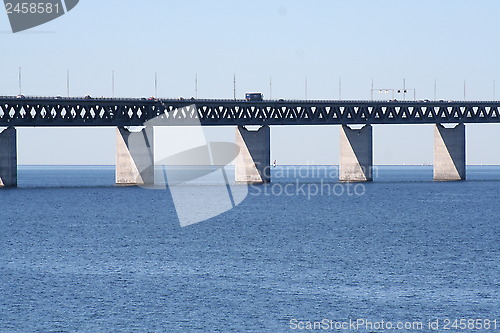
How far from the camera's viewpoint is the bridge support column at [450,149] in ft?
619

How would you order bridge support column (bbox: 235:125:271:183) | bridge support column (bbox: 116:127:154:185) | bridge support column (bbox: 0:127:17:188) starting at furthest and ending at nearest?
bridge support column (bbox: 235:125:271:183), bridge support column (bbox: 116:127:154:185), bridge support column (bbox: 0:127:17:188)

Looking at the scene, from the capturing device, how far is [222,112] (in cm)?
17550

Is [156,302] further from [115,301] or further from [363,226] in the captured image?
[363,226]

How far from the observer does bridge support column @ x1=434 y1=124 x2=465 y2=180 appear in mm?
188750

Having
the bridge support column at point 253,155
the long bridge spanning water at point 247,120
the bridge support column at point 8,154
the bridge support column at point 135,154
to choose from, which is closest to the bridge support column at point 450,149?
the long bridge spanning water at point 247,120

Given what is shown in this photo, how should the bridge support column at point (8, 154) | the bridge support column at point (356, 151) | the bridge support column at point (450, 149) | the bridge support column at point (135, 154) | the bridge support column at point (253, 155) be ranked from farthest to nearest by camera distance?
the bridge support column at point (450, 149), the bridge support column at point (356, 151), the bridge support column at point (253, 155), the bridge support column at point (135, 154), the bridge support column at point (8, 154)

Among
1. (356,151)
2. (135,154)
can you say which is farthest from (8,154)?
(356,151)

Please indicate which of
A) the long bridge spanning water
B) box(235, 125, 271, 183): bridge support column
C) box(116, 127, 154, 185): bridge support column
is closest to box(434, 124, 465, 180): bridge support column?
the long bridge spanning water

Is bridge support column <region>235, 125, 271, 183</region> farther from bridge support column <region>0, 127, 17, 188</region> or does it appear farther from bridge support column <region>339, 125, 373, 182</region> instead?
bridge support column <region>0, 127, 17, 188</region>

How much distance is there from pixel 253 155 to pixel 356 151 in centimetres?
1948

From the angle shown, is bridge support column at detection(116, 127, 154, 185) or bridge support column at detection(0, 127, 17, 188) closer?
bridge support column at detection(0, 127, 17, 188)

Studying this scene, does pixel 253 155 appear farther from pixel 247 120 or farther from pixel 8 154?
pixel 8 154

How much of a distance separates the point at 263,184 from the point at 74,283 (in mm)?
118622

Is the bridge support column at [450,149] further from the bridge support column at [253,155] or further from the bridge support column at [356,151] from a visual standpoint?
the bridge support column at [253,155]
